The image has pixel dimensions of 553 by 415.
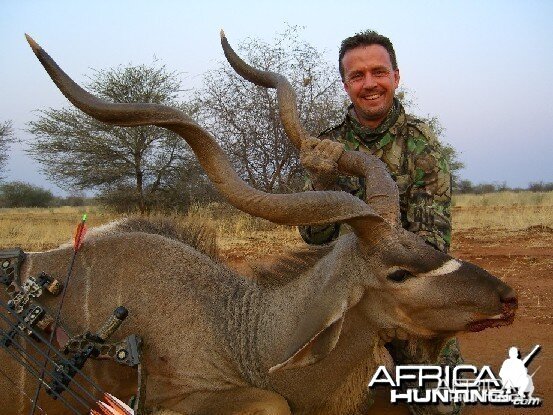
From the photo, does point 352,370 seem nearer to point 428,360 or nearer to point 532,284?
point 428,360

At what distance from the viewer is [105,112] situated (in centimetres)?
274

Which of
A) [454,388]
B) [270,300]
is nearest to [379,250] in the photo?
[270,300]

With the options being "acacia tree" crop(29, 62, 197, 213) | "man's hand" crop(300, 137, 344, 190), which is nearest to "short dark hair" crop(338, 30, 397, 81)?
"man's hand" crop(300, 137, 344, 190)

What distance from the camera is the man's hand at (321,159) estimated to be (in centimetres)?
362

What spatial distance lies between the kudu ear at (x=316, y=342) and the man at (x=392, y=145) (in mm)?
1215

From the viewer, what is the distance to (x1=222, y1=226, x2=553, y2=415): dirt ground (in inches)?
164

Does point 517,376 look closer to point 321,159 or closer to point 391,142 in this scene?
point 391,142

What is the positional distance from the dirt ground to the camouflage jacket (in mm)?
963

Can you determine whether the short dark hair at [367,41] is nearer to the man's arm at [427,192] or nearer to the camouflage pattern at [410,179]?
the camouflage pattern at [410,179]

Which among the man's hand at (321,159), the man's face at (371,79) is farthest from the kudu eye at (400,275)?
the man's face at (371,79)

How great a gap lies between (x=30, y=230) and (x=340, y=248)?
46.0ft

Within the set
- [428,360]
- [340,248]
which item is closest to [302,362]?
[340,248]

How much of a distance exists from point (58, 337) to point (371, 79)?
2704 millimetres

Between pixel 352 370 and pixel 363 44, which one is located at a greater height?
pixel 363 44
